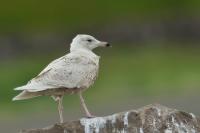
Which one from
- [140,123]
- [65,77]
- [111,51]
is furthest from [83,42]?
[111,51]

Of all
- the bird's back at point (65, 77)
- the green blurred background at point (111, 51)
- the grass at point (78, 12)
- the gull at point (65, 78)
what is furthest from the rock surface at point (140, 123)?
the grass at point (78, 12)

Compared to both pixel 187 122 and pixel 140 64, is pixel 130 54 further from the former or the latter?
pixel 187 122

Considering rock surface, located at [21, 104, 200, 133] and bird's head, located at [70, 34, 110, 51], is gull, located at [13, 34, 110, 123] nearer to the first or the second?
bird's head, located at [70, 34, 110, 51]

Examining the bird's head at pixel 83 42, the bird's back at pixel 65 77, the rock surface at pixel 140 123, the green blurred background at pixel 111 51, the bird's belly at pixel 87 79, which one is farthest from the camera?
the green blurred background at pixel 111 51

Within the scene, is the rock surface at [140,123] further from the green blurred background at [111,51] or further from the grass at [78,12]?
the grass at [78,12]

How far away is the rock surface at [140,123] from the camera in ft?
45.9

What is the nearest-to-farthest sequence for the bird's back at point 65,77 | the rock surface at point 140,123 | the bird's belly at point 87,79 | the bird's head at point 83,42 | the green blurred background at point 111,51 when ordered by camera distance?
the rock surface at point 140,123 < the bird's back at point 65,77 < the bird's belly at point 87,79 < the bird's head at point 83,42 < the green blurred background at point 111,51

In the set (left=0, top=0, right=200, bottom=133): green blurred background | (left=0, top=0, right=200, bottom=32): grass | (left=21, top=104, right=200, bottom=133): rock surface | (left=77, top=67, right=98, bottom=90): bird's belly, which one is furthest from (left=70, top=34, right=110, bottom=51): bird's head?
(left=0, top=0, right=200, bottom=32): grass

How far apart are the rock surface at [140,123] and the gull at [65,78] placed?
9.7 inches

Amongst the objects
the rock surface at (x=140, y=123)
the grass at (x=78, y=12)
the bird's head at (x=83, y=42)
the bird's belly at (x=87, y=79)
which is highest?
the grass at (x=78, y=12)

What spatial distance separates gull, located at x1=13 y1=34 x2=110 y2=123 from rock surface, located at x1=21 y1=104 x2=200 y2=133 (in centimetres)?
25

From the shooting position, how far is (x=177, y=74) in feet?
95.2

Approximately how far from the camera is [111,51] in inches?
1316

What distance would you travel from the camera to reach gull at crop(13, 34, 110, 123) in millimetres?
14281
